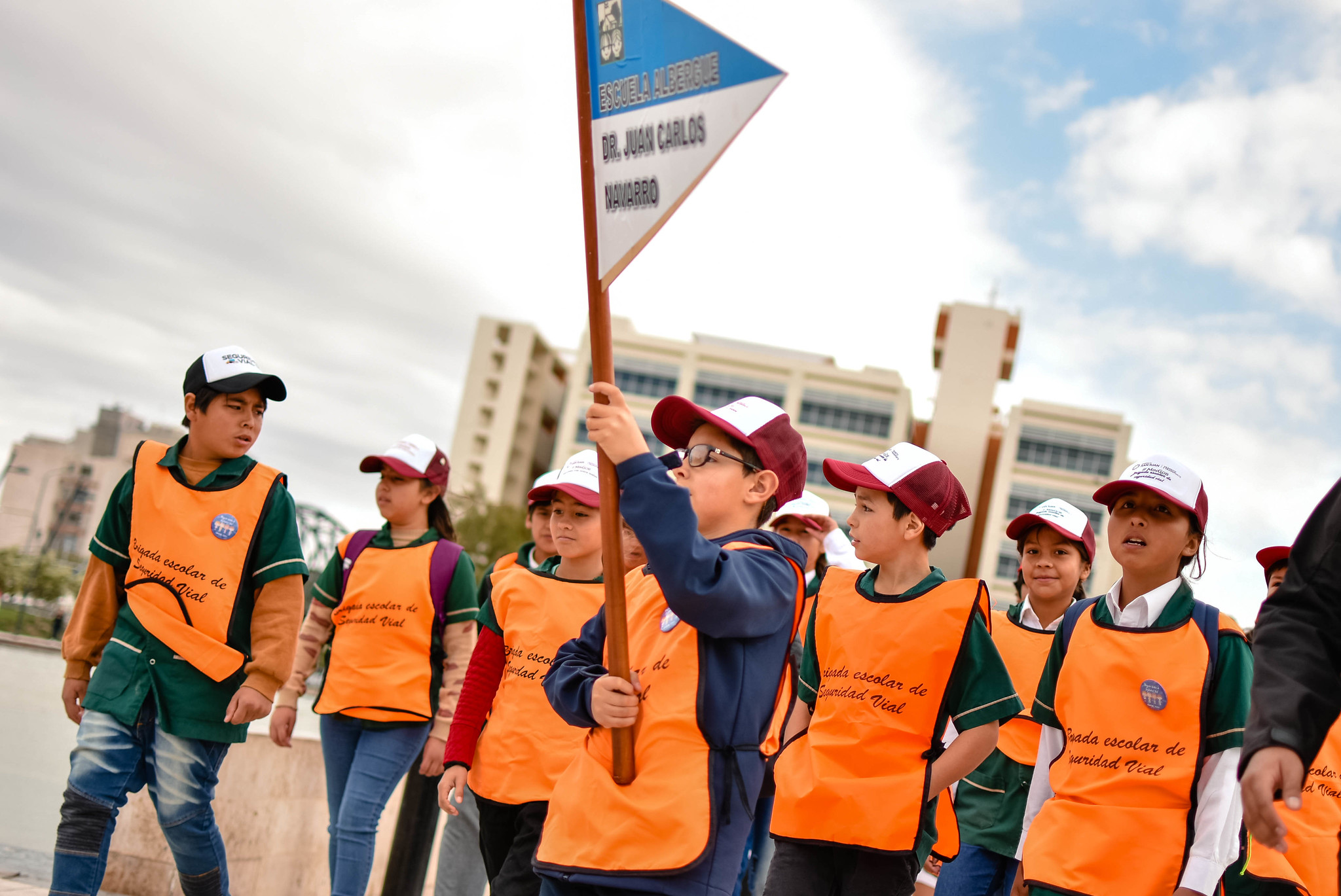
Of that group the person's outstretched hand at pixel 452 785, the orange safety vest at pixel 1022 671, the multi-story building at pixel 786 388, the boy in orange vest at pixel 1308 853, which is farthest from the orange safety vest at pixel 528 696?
the multi-story building at pixel 786 388

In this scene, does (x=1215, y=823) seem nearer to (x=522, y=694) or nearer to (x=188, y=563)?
(x=522, y=694)

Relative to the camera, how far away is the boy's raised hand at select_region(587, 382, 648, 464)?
232 centimetres

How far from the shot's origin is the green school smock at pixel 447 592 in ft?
16.8

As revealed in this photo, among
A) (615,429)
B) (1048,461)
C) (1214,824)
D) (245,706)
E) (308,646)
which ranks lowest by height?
(245,706)

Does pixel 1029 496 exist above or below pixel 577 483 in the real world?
→ above

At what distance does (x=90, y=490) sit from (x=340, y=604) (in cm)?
13036

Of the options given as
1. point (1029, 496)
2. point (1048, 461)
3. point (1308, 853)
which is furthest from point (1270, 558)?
point (1048, 461)

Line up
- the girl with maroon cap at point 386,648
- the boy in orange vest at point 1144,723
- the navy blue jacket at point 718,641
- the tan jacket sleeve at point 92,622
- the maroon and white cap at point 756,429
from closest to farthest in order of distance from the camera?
the navy blue jacket at point 718,641 → the maroon and white cap at point 756,429 → the boy in orange vest at point 1144,723 → the tan jacket sleeve at point 92,622 → the girl with maroon cap at point 386,648

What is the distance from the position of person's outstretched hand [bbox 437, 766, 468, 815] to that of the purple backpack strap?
4.19 feet

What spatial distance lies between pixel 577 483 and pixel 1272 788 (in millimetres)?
2916

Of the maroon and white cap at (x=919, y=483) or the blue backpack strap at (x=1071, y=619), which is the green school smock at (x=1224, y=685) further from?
the maroon and white cap at (x=919, y=483)

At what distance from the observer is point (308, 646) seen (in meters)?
5.62

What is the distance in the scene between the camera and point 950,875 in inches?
179

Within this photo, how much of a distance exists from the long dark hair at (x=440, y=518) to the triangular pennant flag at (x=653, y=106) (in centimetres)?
337
